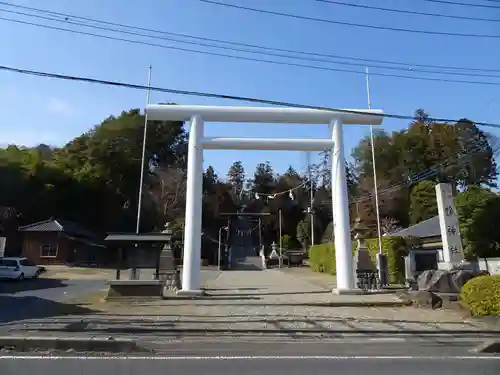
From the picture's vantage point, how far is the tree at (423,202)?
4203 cm

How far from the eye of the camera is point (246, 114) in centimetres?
1650

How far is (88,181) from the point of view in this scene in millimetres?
45781

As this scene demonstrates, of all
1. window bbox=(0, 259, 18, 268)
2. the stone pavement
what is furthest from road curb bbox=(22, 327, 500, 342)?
window bbox=(0, 259, 18, 268)

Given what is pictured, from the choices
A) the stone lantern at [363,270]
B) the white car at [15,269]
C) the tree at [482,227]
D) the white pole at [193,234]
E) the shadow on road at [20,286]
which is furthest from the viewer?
the white car at [15,269]

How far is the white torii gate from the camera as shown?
15.7m

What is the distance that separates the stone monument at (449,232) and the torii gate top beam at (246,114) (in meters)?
3.69

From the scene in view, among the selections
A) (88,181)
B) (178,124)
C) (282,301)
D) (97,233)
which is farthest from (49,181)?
(282,301)

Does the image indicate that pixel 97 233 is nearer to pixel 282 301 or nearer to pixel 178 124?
pixel 178 124

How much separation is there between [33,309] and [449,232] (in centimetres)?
1426

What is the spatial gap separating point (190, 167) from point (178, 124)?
38414mm

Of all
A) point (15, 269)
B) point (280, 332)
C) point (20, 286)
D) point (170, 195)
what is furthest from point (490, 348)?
point (170, 195)

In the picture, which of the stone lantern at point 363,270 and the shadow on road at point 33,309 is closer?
the shadow on road at point 33,309

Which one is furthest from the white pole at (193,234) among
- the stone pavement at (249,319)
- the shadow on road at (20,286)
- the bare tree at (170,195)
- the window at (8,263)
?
the bare tree at (170,195)
